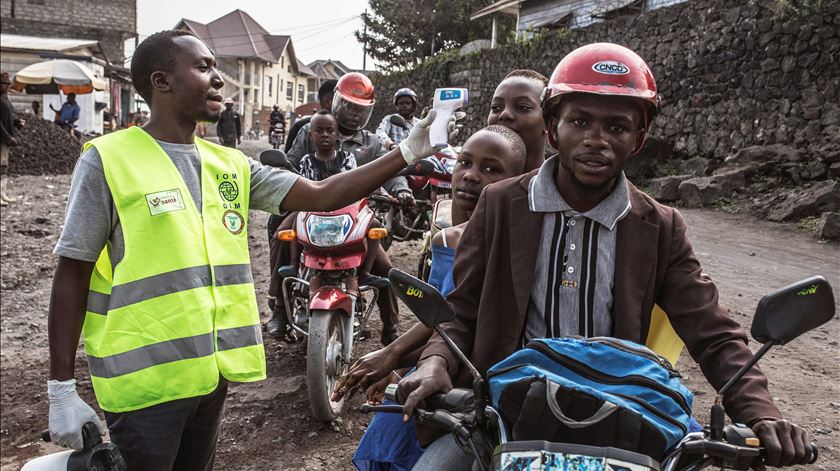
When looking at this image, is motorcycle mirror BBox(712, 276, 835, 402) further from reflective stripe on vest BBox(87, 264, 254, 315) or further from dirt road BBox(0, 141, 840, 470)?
dirt road BBox(0, 141, 840, 470)

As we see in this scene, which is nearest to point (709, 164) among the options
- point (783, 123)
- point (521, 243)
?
point (783, 123)

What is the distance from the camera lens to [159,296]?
235 cm

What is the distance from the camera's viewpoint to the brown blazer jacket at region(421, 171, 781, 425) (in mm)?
1876

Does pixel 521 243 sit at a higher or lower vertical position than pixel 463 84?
lower

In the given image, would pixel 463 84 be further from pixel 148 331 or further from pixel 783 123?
pixel 148 331

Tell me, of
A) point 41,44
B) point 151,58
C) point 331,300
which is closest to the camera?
point 151,58

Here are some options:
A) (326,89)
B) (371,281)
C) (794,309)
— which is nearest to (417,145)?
(794,309)

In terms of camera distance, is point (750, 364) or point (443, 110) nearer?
point (750, 364)

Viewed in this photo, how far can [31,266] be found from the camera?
8.98m

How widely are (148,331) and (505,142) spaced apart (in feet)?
5.38

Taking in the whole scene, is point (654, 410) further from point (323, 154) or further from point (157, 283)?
point (323, 154)

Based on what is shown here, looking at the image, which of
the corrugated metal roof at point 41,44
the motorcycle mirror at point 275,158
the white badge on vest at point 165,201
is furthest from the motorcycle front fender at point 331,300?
the corrugated metal roof at point 41,44

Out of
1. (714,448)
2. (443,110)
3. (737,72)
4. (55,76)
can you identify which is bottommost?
(714,448)

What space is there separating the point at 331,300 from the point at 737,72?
1151 cm
